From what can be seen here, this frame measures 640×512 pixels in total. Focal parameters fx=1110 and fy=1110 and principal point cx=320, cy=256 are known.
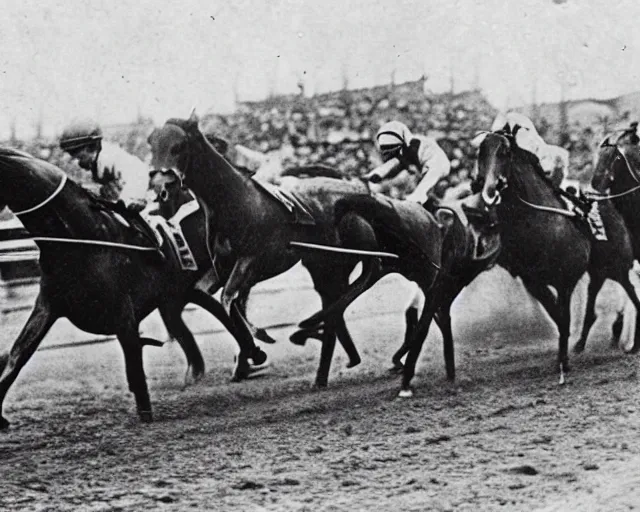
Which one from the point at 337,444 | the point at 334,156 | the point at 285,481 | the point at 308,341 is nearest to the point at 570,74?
the point at 334,156

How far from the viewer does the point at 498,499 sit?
21.6ft

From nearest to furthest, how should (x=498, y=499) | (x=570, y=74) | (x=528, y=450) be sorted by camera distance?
(x=498, y=499) → (x=528, y=450) → (x=570, y=74)

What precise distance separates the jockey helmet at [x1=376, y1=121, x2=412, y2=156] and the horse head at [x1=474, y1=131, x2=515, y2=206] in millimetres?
597

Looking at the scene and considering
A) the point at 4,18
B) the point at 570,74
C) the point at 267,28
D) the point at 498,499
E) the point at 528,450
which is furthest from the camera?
the point at 570,74

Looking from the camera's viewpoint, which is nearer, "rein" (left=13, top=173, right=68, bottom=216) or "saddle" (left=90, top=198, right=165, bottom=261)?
"rein" (left=13, top=173, right=68, bottom=216)

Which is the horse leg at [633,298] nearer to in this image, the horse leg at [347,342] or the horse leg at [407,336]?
the horse leg at [407,336]

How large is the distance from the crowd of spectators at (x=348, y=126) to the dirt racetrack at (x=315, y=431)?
0.95 m

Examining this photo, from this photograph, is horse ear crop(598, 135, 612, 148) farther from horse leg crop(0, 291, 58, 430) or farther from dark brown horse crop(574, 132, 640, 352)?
horse leg crop(0, 291, 58, 430)

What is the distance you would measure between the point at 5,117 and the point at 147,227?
1.12 meters

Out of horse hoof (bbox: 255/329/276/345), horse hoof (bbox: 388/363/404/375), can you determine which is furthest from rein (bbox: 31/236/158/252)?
horse hoof (bbox: 388/363/404/375)

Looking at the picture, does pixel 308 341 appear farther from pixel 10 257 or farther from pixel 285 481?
pixel 10 257

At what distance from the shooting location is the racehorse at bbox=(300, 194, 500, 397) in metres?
8.41

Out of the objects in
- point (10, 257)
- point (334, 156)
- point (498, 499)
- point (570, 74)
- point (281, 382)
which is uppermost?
point (570, 74)

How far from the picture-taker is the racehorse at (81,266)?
662cm
